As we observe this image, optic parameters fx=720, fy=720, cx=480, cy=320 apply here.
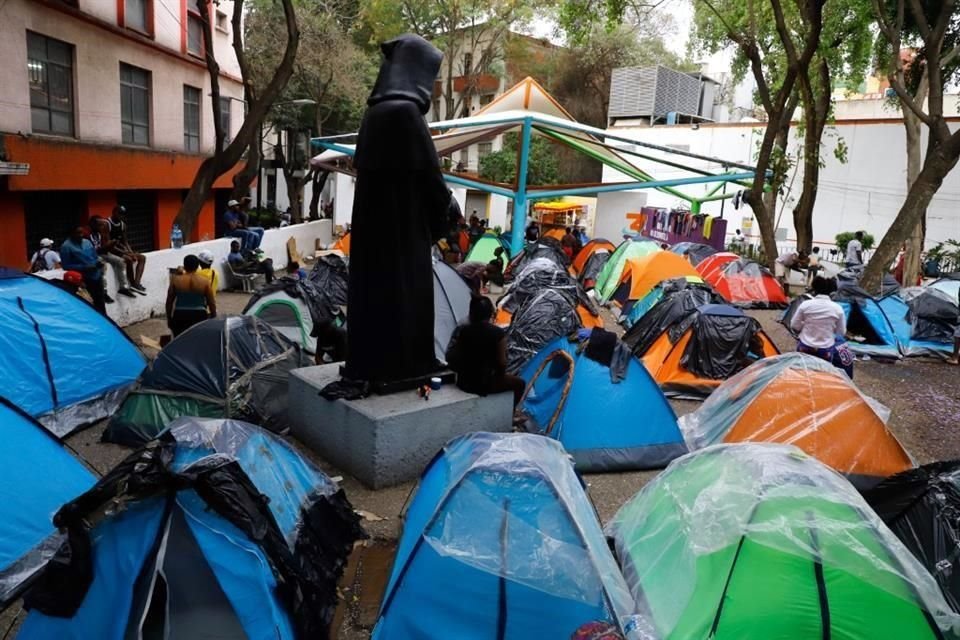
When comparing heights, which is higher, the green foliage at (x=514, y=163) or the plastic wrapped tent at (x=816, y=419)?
the green foliage at (x=514, y=163)

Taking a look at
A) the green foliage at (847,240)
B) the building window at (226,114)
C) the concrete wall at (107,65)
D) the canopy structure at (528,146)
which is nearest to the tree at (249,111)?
the canopy structure at (528,146)

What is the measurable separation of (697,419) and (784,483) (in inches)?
133

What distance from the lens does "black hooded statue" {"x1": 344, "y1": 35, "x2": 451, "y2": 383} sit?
5055 millimetres

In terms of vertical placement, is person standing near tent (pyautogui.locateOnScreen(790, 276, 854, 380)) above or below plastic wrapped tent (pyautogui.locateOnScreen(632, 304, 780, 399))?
above


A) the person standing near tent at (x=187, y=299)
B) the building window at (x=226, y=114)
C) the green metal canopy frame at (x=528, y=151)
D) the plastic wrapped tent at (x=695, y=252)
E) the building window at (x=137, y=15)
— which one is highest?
the building window at (x=137, y=15)

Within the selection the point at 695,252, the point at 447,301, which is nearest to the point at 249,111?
the point at 447,301

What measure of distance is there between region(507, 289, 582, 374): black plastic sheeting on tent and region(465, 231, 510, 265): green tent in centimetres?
761

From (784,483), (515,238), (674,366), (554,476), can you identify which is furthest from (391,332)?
(515,238)

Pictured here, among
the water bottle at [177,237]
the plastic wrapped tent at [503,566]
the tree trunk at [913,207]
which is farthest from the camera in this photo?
the water bottle at [177,237]

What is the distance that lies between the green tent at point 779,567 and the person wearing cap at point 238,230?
12647 mm

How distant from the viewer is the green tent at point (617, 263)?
14205 mm

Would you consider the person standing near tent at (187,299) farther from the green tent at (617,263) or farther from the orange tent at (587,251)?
the orange tent at (587,251)

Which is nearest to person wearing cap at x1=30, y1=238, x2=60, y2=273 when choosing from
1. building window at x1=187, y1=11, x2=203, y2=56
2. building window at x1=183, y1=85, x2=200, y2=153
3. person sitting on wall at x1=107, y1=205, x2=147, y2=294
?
person sitting on wall at x1=107, y1=205, x2=147, y2=294

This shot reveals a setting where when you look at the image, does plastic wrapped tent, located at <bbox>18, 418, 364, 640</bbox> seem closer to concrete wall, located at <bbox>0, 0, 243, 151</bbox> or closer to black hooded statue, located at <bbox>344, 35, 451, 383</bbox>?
black hooded statue, located at <bbox>344, 35, 451, 383</bbox>
